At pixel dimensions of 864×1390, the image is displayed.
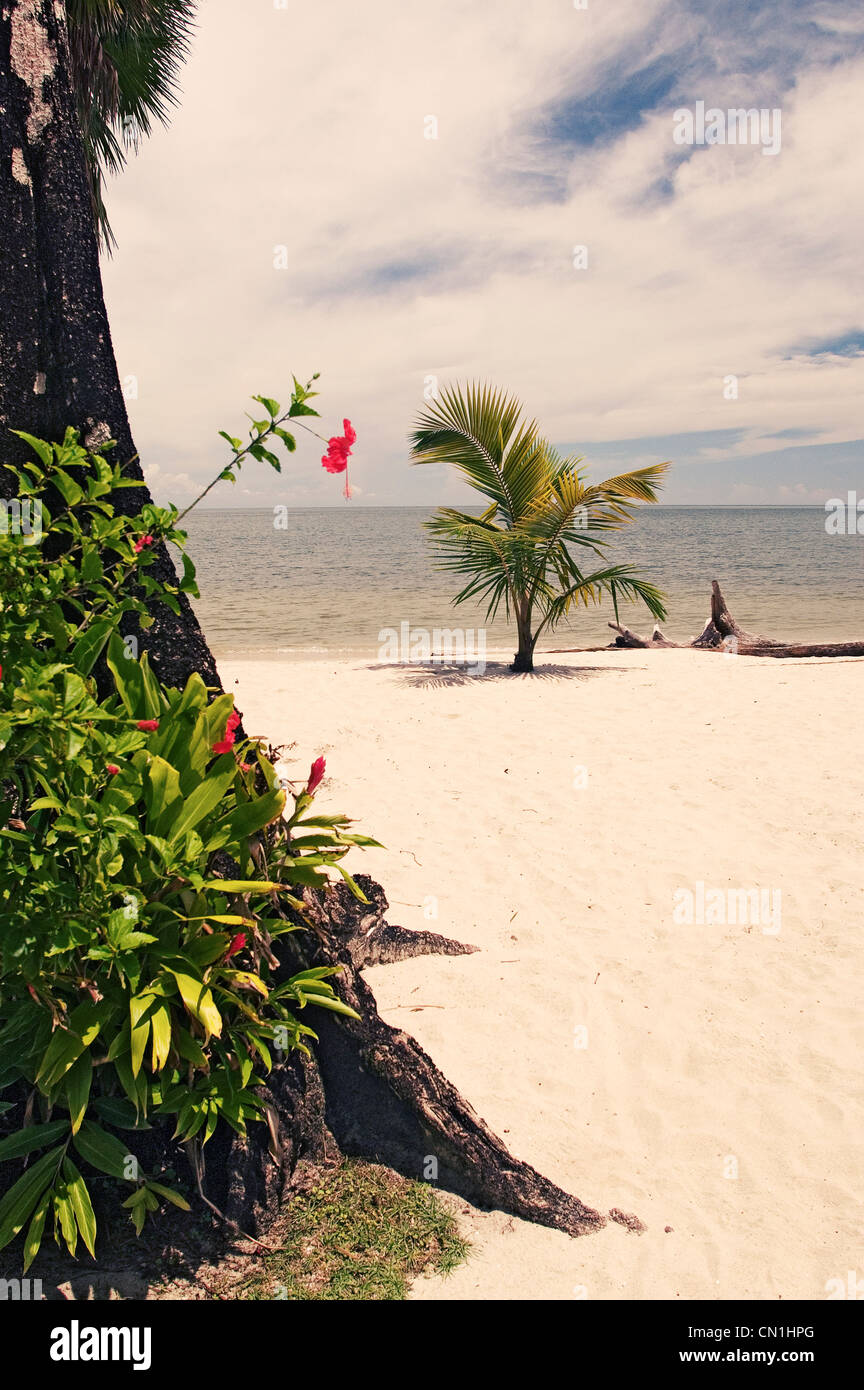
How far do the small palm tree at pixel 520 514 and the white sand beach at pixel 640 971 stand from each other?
382 centimetres

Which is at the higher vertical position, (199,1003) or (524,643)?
(524,643)

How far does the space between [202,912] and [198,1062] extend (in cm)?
42

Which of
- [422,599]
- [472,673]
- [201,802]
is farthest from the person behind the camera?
[422,599]

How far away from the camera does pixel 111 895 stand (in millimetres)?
2266

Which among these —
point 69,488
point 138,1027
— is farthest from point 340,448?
point 138,1027

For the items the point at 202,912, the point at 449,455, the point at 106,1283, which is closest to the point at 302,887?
the point at 202,912

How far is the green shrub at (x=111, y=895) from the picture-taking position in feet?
6.95

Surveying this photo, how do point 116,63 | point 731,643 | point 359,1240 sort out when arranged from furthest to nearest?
point 731,643 → point 116,63 → point 359,1240

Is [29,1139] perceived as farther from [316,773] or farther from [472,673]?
[472,673]

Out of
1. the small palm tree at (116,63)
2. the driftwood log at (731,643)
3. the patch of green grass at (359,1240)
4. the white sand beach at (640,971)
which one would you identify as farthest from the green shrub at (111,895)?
the driftwood log at (731,643)

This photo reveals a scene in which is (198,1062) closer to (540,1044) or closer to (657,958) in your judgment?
(540,1044)

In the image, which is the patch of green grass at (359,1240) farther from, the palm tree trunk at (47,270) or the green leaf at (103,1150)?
the palm tree trunk at (47,270)

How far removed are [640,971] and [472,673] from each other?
26.9 feet

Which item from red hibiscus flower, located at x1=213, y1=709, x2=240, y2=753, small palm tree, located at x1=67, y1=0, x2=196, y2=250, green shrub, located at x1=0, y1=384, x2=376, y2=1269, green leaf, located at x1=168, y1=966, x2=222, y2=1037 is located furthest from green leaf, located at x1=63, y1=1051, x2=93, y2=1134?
small palm tree, located at x1=67, y1=0, x2=196, y2=250
